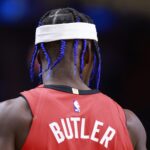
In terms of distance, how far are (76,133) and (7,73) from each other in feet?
9.61

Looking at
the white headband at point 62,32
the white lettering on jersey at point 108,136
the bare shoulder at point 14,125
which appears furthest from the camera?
the white headband at point 62,32

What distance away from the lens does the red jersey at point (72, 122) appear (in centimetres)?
268

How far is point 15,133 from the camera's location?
265cm

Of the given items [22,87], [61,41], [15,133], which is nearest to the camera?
[15,133]

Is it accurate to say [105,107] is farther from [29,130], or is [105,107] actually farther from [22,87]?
[22,87]

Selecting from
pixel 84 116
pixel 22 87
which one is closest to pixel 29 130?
pixel 84 116

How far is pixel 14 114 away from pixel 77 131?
0.29 meters

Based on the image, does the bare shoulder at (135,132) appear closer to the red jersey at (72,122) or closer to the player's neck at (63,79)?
the red jersey at (72,122)

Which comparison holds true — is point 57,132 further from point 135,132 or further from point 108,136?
point 135,132

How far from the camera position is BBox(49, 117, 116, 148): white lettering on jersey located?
8.85 ft

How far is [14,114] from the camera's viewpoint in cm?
266

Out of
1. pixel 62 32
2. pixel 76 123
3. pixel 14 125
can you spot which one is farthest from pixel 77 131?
pixel 62 32

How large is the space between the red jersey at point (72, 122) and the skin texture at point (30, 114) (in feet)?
0.09

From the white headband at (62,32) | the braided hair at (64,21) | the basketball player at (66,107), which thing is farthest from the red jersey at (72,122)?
the white headband at (62,32)
